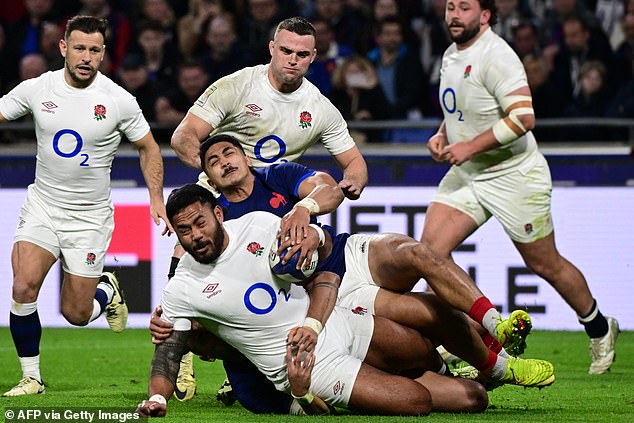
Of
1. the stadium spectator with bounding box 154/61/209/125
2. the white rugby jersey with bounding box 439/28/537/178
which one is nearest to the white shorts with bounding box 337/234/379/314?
the white rugby jersey with bounding box 439/28/537/178

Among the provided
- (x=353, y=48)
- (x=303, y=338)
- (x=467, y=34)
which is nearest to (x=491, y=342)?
(x=303, y=338)

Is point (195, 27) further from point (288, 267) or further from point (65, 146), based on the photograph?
point (288, 267)

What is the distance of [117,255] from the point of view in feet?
37.5

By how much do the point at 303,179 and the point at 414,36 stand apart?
6410mm

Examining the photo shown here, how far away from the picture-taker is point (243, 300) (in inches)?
245

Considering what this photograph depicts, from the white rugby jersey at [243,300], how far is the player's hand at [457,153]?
6.68 ft

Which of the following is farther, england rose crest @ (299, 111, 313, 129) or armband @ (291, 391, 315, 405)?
england rose crest @ (299, 111, 313, 129)

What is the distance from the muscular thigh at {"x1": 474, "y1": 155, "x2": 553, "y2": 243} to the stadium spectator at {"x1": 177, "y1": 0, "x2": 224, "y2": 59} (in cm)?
573

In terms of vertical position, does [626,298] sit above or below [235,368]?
below

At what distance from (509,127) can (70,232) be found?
113 inches

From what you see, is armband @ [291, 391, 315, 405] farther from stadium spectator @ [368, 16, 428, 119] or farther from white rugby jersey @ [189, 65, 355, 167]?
stadium spectator @ [368, 16, 428, 119]

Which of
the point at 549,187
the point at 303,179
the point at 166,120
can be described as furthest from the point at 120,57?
the point at 303,179

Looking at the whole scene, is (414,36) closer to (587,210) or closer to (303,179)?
(587,210)

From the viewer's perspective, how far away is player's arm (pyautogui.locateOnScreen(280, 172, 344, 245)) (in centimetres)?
625
